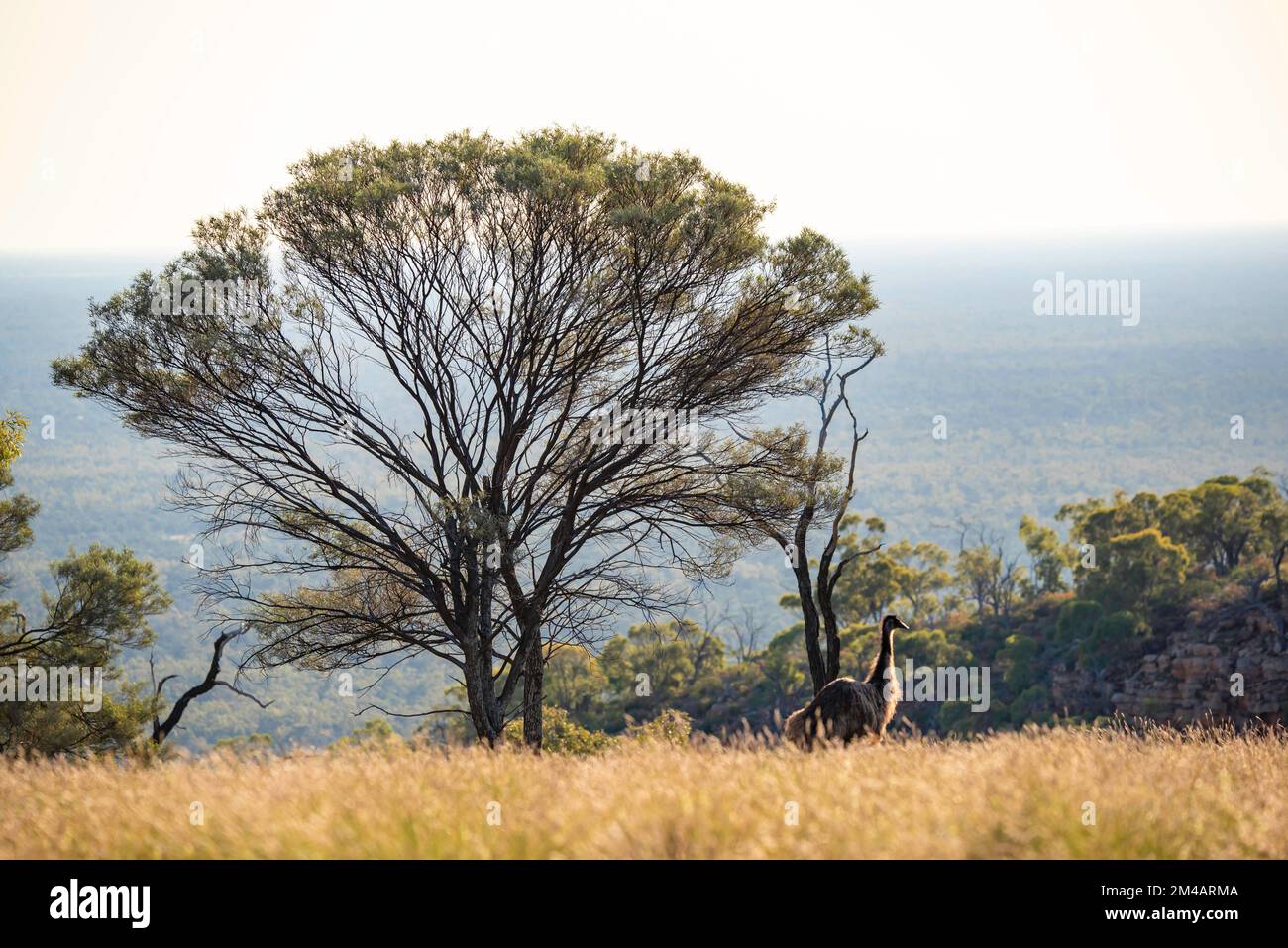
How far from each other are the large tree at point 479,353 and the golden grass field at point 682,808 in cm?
794

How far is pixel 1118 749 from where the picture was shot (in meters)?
9.85

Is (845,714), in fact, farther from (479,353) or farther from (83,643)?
(83,643)

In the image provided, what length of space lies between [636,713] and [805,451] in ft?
149

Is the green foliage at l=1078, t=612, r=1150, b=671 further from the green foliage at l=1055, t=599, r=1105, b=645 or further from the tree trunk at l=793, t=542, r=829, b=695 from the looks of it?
the tree trunk at l=793, t=542, r=829, b=695

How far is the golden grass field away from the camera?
6617 millimetres

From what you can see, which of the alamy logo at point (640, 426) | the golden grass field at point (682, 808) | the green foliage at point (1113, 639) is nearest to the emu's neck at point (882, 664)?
the golden grass field at point (682, 808)

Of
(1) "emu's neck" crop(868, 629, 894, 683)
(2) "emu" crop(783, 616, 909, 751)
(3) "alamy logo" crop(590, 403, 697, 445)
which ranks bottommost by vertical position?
(2) "emu" crop(783, 616, 909, 751)

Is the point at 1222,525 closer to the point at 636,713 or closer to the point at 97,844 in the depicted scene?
the point at 636,713

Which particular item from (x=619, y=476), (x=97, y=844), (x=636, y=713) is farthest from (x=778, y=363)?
(x=636, y=713)

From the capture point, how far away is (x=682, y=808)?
23.0 feet
